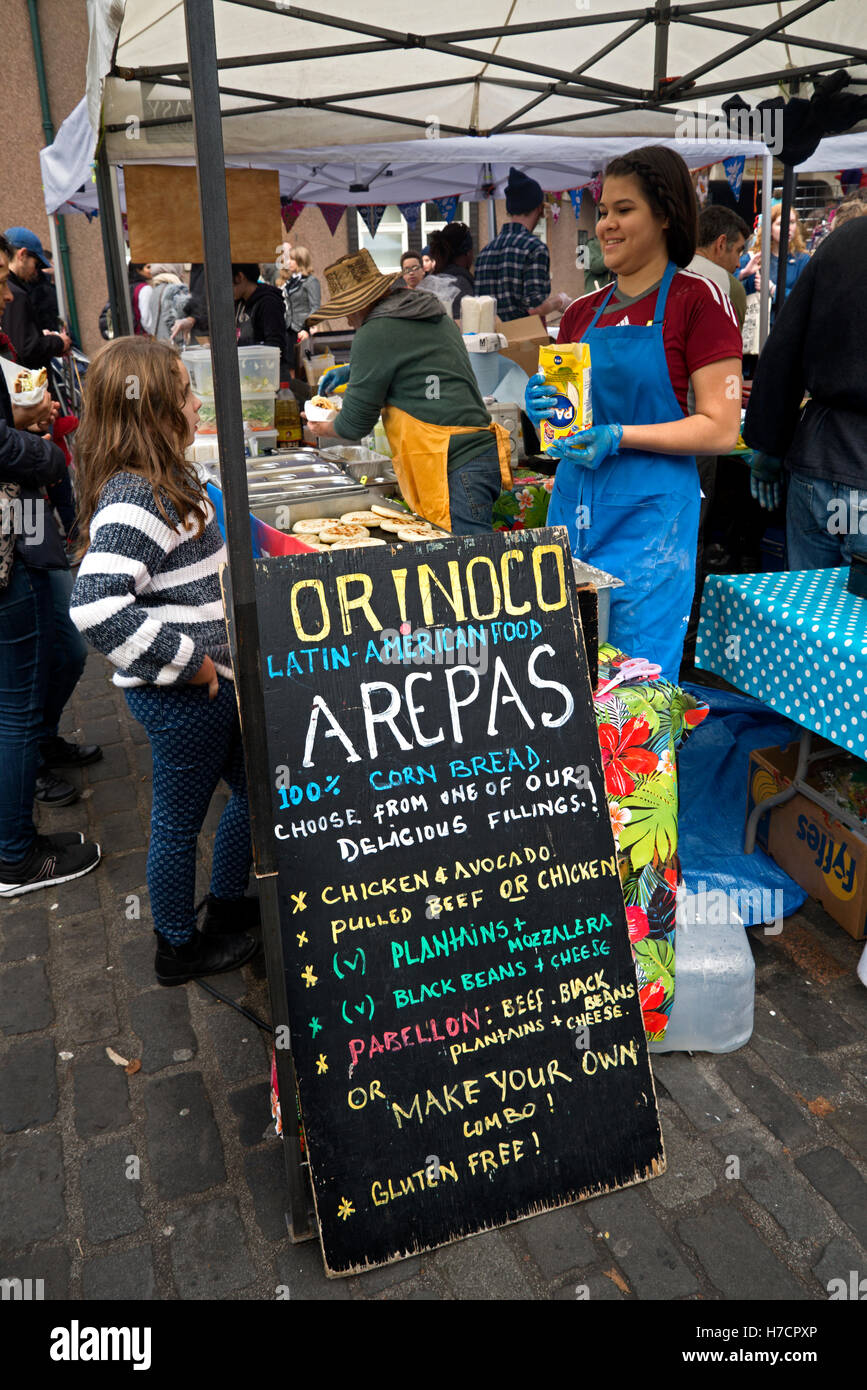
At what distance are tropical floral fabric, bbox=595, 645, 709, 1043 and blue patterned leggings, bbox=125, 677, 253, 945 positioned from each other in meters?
1.03

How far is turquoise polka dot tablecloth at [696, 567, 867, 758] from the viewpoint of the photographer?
8.86 feet

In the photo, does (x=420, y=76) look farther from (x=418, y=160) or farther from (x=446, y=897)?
(x=446, y=897)

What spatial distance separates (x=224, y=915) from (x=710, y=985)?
148 cm

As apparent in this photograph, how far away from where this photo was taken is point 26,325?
22.4 ft

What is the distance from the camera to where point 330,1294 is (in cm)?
209

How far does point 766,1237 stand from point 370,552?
1.69 meters

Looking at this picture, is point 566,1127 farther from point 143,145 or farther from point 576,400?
point 143,145

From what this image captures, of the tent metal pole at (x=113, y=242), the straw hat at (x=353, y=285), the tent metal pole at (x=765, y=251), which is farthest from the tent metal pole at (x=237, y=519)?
the tent metal pole at (x=765, y=251)

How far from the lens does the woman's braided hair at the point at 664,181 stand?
288 centimetres

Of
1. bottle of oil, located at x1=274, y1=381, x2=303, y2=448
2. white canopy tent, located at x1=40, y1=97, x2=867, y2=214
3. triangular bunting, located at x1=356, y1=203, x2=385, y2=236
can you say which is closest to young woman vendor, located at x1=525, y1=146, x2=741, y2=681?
bottle of oil, located at x1=274, y1=381, x2=303, y2=448

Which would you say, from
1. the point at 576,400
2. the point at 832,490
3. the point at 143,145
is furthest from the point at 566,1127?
the point at 143,145

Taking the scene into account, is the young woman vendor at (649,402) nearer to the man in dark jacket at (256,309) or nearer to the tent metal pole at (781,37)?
the tent metal pole at (781,37)

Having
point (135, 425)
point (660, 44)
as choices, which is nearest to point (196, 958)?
point (135, 425)

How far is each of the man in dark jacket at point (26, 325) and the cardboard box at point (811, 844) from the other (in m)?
5.49
